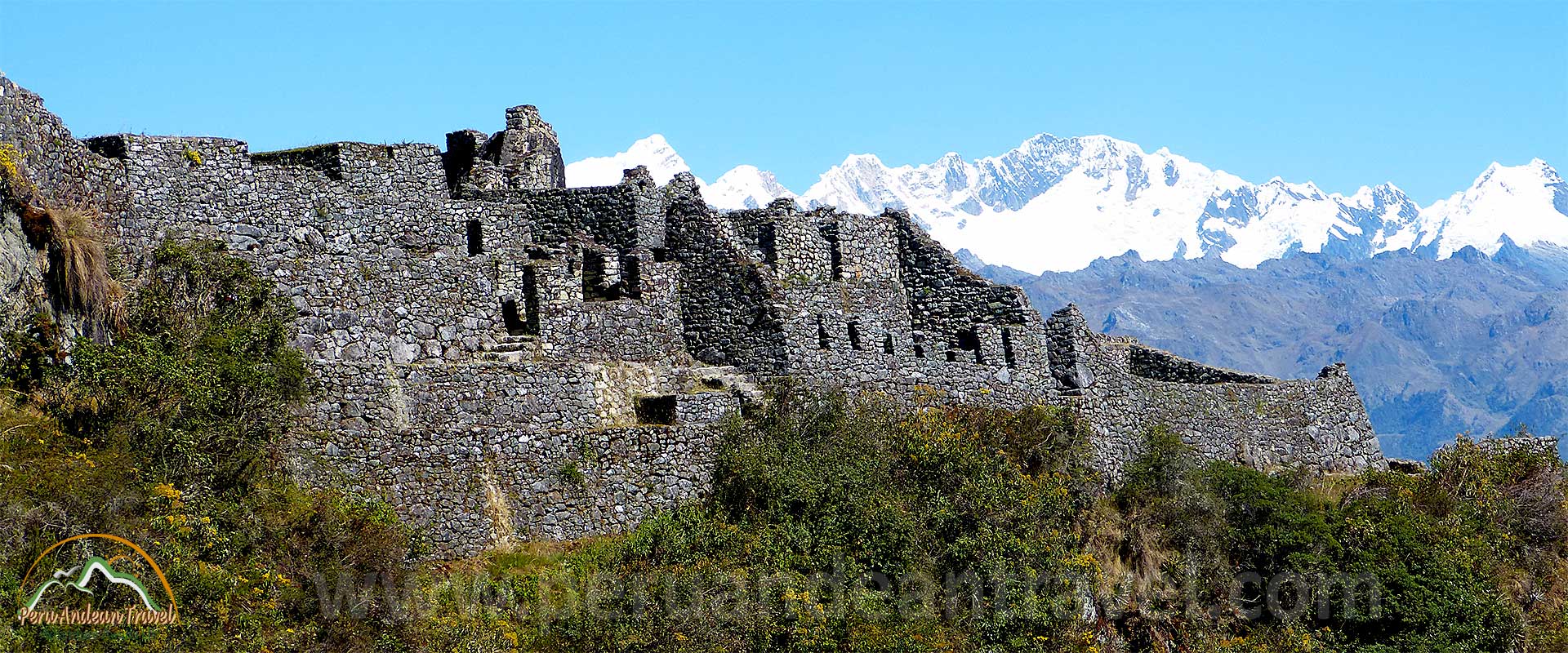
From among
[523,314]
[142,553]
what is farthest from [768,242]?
[142,553]

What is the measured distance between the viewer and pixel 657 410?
28.7 meters

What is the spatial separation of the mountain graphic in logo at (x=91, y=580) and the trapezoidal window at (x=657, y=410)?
1072 cm

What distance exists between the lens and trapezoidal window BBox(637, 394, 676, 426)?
93.2ft

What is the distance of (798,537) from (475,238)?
33.6 ft

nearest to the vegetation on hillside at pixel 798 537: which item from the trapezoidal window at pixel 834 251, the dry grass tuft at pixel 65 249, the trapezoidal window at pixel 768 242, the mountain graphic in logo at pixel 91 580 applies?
the mountain graphic in logo at pixel 91 580

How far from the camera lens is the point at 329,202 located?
30266 mm

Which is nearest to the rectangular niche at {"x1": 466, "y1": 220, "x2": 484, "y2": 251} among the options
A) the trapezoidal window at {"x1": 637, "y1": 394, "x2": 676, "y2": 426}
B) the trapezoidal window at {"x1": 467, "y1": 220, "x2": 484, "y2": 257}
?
the trapezoidal window at {"x1": 467, "y1": 220, "x2": 484, "y2": 257}

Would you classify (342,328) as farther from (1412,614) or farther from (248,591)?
(1412,614)

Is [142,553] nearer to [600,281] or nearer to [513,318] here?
[513,318]

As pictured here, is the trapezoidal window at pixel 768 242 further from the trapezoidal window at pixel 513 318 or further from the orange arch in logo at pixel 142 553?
the orange arch in logo at pixel 142 553

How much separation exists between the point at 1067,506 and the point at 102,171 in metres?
18.6

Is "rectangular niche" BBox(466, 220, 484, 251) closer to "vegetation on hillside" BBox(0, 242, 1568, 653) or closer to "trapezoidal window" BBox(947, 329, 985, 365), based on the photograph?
"vegetation on hillside" BBox(0, 242, 1568, 653)

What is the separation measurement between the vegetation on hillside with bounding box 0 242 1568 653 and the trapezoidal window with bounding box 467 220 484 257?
14.9 feet

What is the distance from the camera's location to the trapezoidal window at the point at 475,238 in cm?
3158
